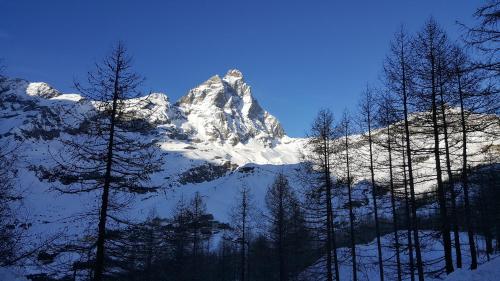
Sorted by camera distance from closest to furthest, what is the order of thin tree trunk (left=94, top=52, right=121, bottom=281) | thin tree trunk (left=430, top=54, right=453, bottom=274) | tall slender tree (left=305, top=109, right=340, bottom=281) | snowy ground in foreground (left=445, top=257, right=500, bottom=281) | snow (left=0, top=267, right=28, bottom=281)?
snowy ground in foreground (left=445, top=257, right=500, bottom=281), thin tree trunk (left=94, top=52, right=121, bottom=281), thin tree trunk (left=430, top=54, right=453, bottom=274), snow (left=0, top=267, right=28, bottom=281), tall slender tree (left=305, top=109, right=340, bottom=281)

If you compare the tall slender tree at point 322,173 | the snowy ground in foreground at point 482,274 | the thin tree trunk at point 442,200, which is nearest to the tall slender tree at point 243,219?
the tall slender tree at point 322,173

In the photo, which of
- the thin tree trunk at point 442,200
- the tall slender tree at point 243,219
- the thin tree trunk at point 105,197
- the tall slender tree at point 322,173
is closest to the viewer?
the thin tree trunk at point 105,197

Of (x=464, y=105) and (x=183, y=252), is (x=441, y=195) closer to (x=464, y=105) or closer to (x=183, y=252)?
(x=464, y=105)

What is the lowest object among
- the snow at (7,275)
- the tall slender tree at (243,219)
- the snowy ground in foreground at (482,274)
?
the snow at (7,275)

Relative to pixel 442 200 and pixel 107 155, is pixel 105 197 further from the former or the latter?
pixel 442 200

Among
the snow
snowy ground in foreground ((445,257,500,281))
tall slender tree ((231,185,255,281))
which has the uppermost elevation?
tall slender tree ((231,185,255,281))

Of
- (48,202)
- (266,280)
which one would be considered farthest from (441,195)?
(48,202)

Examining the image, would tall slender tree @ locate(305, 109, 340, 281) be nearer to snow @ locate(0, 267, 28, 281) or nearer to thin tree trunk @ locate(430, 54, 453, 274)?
thin tree trunk @ locate(430, 54, 453, 274)

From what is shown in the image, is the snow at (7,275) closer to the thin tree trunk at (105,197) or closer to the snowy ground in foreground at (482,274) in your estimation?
the thin tree trunk at (105,197)

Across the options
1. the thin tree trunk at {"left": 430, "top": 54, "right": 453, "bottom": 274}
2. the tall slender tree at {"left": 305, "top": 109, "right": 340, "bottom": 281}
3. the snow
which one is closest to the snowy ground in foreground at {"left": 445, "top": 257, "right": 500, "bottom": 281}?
the thin tree trunk at {"left": 430, "top": 54, "right": 453, "bottom": 274}

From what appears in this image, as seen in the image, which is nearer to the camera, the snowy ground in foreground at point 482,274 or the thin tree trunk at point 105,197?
the snowy ground in foreground at point 482,274

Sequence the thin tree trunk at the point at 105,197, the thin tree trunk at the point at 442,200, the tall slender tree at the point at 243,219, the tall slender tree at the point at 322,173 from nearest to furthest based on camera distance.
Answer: the thin tree trunk at the point at 105,197, the thin tree trunk at the point at 442,200, the tall slender tree at the point at 322,173, the tall slender tree at the point at 243,219

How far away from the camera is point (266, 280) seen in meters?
44.0

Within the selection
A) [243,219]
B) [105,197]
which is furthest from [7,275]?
[243,219]
